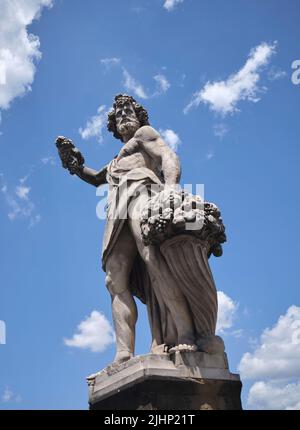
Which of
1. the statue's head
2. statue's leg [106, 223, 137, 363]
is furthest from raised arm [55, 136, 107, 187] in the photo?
statue's leg [106, 223, 137, 363]

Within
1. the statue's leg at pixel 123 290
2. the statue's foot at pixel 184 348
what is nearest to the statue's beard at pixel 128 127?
the statue's leg at pixel 123 290

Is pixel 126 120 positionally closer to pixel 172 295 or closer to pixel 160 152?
pixel 160 152

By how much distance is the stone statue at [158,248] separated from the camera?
22.8 ft

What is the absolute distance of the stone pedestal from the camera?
6.39 m

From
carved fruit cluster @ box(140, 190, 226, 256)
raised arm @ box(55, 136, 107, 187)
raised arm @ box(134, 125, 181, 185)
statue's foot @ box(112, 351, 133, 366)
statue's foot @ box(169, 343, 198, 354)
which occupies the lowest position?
statue's foot @ box(169, 343, 198, 354)

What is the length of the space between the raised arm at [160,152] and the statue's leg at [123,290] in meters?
0.96

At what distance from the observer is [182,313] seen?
706cm

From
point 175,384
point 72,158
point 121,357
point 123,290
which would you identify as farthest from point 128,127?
point 175,384

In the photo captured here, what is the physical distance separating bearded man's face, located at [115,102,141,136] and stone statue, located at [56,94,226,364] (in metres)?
0.02

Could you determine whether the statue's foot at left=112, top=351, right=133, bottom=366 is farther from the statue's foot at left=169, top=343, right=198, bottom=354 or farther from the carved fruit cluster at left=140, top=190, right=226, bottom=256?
the carved fruit cluster at left=140, top=190, right=226, bottom=256
